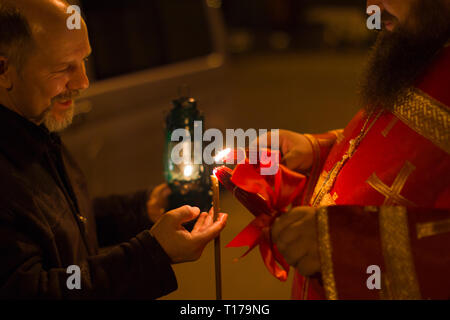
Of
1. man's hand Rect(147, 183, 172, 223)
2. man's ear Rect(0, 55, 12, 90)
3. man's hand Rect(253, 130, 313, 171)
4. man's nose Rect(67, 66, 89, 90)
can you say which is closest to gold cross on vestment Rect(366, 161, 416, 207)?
man's hand Rect(253, 130, 313, 171)

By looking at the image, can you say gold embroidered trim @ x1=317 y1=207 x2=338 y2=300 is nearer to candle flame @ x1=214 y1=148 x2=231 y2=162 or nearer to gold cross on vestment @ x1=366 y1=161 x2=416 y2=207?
gold cross on vestment @ x1=366 y1=161 x2=416 y2=207

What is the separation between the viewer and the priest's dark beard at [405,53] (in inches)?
51.7

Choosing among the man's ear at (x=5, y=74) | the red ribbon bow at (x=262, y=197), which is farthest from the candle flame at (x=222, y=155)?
the man's ear at (x=5, y=74)

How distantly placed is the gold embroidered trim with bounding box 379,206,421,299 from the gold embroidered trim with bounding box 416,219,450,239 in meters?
0.03

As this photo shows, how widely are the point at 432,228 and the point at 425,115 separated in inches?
12.1

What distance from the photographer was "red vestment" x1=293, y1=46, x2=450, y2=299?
1.20 meters

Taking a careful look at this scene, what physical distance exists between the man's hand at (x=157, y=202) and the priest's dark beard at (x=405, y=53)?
0.86m

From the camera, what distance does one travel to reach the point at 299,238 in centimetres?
125

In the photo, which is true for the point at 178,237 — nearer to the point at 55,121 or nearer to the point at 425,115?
the point at 55,121

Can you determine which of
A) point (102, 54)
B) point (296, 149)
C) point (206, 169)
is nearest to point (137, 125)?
point (102, 54)

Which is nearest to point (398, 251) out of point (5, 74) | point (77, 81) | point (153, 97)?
point (77, 81)

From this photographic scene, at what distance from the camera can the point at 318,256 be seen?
4.13 feet
